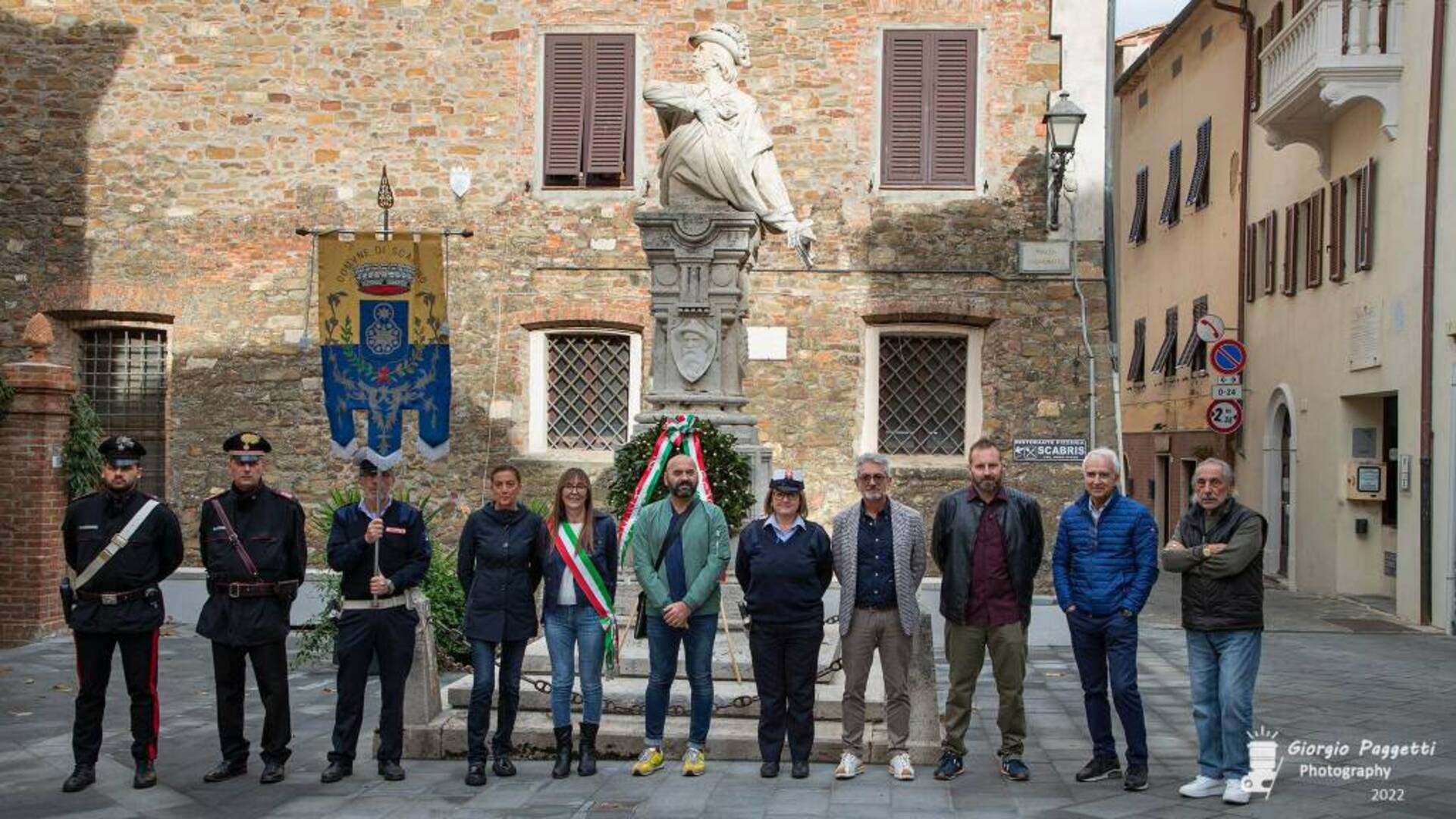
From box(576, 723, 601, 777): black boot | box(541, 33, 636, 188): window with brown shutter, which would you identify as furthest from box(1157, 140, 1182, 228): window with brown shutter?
box(576, 723, 601, 777): black boot

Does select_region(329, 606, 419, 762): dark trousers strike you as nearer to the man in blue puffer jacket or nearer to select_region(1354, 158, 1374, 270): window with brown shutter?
the man in blue puffer jacket

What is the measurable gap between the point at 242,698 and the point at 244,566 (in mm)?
740

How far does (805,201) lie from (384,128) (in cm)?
508

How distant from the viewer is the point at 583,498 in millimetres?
8039

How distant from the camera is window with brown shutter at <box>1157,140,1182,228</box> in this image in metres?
26.7

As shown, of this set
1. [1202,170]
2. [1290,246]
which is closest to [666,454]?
[1290,246]

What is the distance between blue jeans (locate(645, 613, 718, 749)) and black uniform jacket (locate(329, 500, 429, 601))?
4.28 ft

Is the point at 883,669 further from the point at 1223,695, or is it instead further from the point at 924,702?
the point at 1223,695

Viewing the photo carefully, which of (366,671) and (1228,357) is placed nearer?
(366,671)

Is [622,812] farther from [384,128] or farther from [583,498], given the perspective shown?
[384,128]

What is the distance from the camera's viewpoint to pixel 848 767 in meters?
7.81

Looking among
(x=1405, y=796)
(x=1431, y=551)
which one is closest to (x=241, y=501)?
(x=1405, y=796)

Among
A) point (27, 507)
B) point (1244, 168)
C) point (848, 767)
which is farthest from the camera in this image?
point (1244, 168)

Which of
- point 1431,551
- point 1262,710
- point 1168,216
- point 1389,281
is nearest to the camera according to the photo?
point 1262,710
